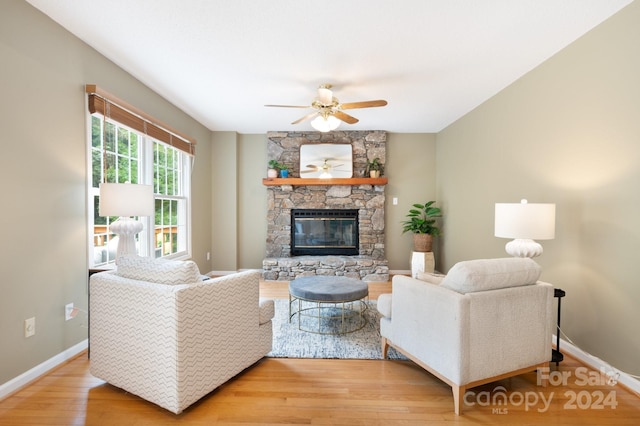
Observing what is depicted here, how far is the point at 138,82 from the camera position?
3.04 meters

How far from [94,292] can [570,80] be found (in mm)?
3817

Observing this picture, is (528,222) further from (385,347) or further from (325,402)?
(325,402)

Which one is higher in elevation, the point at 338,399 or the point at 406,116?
the point at 406,116

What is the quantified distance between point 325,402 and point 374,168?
12.3 ft

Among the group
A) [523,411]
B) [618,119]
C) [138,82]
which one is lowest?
[523,411]

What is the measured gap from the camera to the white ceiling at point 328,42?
1.95m

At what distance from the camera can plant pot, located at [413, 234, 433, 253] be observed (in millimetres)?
4574

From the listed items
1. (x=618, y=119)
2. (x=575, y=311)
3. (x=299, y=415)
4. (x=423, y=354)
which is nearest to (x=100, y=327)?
(x=299, y=415)

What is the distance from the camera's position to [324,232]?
5039 millimetres

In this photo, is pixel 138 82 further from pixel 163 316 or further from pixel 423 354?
pixel 423 354

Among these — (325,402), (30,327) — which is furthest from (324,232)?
(30,327)

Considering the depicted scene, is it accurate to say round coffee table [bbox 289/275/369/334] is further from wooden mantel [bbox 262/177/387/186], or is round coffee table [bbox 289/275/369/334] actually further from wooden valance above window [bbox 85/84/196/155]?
wooden valance above window [bbox 85/84/196/155]

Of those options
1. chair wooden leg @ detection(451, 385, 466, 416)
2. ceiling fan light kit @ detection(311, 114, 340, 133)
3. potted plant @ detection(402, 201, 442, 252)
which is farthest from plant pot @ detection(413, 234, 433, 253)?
chair wooden leg @ detection(451, 385, 466, 416)

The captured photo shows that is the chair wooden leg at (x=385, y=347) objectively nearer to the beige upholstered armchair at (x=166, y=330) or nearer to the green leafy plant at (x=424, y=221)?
the beige upholstered armchair at (x=166, y=330)
